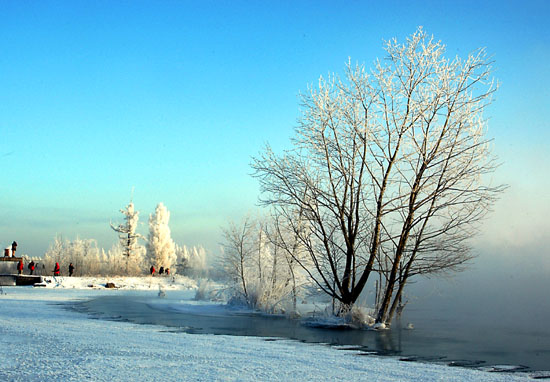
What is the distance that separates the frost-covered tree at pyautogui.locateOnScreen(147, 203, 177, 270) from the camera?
63.4 m

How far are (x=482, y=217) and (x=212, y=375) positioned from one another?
10.8 metres

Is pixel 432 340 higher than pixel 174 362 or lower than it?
lower

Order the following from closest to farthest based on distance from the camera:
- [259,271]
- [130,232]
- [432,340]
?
[432,340] → [259,271] → [130,232]

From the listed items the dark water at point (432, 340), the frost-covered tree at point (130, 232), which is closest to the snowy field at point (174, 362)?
the dark water at point (432, 340)

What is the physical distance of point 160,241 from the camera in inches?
2525

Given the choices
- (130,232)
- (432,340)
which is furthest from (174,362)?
(130,232)

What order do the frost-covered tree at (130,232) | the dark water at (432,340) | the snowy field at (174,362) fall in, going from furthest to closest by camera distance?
1. the frost-covered tree at (130,232)
2. the dark water at (432,340)
3. the snowy field at (174,362)

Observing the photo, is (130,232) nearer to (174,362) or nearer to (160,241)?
(160,241)

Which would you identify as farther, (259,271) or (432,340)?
(259,271)

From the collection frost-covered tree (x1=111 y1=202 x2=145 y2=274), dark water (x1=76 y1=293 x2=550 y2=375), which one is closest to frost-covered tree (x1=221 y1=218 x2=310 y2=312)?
dark water (x1=76 y1=293 x2=550 y2=375)

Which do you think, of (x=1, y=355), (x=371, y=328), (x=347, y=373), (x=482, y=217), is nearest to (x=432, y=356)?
(x=347, y=373)

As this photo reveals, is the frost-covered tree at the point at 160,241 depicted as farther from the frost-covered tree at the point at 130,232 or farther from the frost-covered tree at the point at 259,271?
the frost-covered tree at the point at 259,271

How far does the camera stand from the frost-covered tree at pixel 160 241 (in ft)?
208

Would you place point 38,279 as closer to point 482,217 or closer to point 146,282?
point 146,282
